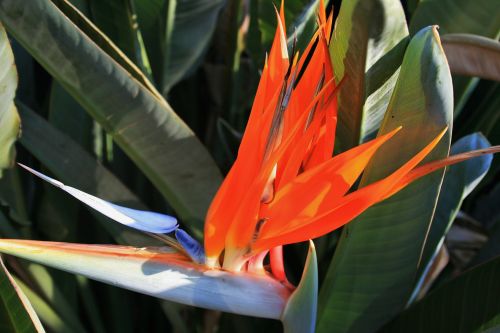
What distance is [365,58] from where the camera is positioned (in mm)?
537

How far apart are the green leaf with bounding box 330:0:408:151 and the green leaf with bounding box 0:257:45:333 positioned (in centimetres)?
34

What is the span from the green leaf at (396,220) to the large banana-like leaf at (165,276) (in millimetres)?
136

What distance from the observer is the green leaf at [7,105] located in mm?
679

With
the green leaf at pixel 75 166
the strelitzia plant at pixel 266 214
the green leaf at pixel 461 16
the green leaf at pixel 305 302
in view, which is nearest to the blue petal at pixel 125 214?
the strelitzia plant at pixel 266 214

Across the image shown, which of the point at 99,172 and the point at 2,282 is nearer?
Answer: the point at 2,282

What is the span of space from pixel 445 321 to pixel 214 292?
31cm

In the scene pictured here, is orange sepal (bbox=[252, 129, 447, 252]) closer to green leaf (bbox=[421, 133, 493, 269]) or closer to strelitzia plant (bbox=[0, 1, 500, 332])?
strelitzia plant (bbox=[0, 1, 500, 332])

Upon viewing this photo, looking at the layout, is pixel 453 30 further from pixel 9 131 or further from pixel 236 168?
pixel 9 131

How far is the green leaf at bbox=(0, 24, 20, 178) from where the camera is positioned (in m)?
0.68

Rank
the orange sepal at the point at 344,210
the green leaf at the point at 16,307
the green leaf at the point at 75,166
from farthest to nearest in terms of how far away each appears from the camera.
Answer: the green leaf at the point at 75,166 → the green leaf at the point at 16,307 → the orange sepal at the point at 344,210

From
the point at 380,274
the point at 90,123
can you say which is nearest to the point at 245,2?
the point at 90,123

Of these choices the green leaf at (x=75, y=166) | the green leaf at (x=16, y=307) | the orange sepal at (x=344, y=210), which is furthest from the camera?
the green leaf at (x=75, y=166)

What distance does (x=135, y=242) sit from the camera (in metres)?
0.80

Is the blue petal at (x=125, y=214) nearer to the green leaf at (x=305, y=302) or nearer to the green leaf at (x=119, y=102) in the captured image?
the green leaf at (x=305, y=302)
